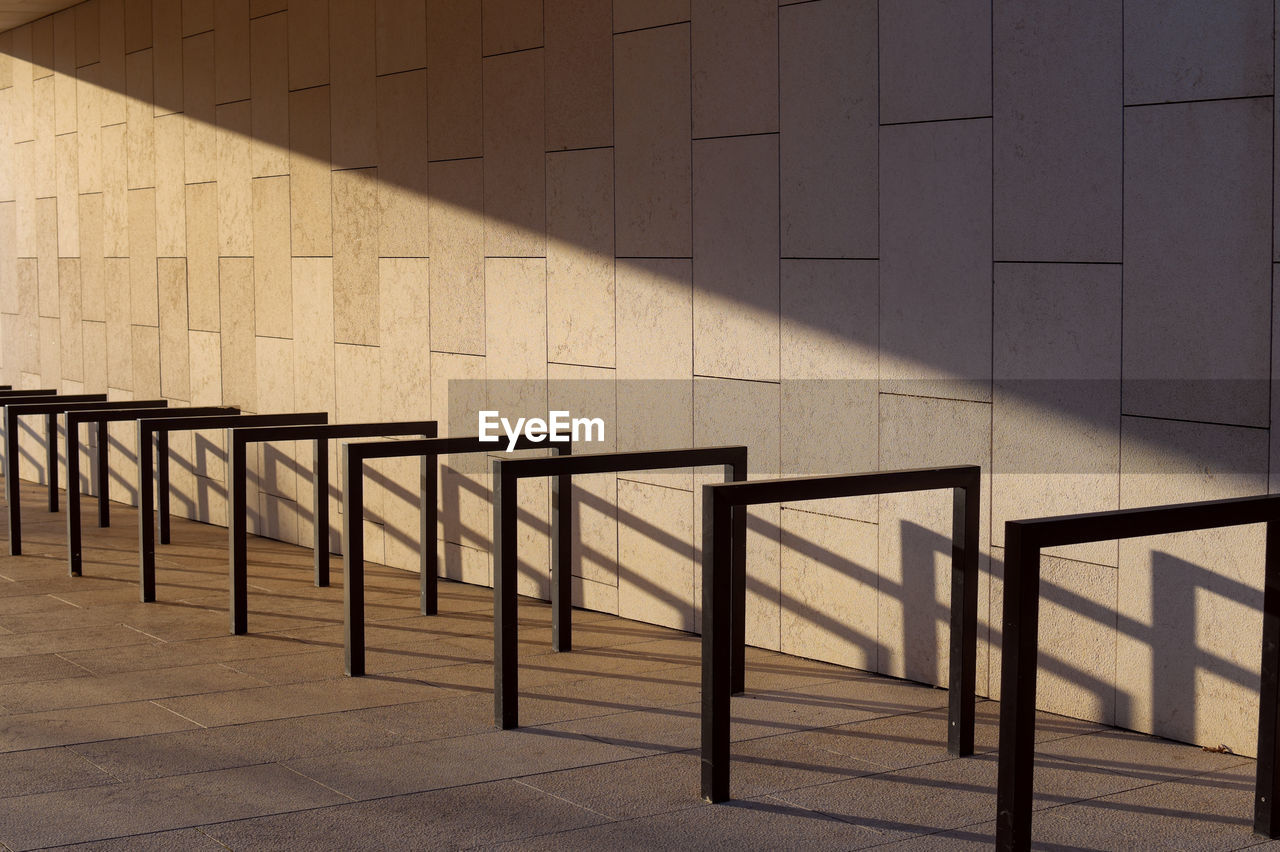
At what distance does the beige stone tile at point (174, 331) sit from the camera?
10.5 meters

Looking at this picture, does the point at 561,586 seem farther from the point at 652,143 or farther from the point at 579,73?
the point at 579,73

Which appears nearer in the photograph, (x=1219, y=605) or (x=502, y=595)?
(x=1219, y=605)

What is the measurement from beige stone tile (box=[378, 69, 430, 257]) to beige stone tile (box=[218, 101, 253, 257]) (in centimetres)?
157

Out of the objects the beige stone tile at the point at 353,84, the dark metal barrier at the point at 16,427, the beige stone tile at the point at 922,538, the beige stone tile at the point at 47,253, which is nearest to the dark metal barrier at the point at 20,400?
the dark metal barrier at the point at 16,427

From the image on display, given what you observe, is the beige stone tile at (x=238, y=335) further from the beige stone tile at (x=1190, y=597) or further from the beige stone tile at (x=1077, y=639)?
the beige stone tile at (x=1190, y=597)

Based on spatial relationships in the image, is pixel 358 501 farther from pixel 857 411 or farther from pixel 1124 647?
pixel 1124 647

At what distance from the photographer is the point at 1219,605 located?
4.82 meters

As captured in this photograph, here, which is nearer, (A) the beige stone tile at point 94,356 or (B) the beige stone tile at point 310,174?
(B) the beige stone tile at point 310,174

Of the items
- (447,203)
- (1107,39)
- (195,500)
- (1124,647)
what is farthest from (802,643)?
(195,500)

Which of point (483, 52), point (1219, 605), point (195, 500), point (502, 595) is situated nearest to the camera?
point (1219, 605)

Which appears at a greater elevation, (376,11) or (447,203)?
(376,11)

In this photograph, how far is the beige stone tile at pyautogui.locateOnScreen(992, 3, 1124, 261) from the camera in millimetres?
5039

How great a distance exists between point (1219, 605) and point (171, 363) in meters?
7.98

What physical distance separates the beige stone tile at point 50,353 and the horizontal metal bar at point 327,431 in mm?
6121
